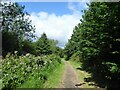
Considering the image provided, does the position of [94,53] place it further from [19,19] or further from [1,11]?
[19,19]

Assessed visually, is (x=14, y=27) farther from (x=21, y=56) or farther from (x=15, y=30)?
(x=21, y=56)

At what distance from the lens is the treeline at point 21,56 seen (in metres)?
16.5

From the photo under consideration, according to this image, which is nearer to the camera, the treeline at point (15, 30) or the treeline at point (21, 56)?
the treeline at point (21, 56)

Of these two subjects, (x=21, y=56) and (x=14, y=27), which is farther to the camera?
(x=14, y=27)

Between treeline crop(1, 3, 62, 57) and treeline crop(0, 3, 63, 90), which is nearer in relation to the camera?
treeline crop(0, 3, 63, 90)

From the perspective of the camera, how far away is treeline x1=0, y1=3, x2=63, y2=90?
16.5 metres

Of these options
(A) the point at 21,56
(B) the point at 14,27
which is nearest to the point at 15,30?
(B) the point at 14,27

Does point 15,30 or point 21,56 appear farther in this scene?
point 15,30

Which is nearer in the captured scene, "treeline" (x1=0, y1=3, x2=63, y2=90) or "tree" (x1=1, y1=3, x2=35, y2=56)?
"treeline" (x1=0, y1=3, x2=63, y2=90)

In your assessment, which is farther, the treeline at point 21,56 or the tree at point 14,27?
the tree at point 14,27

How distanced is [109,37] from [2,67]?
25.5 feet

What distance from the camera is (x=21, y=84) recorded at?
16219mm

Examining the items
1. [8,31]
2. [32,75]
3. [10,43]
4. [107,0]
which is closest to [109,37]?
[107,0]

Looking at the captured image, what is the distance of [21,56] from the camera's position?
75.8 feet
